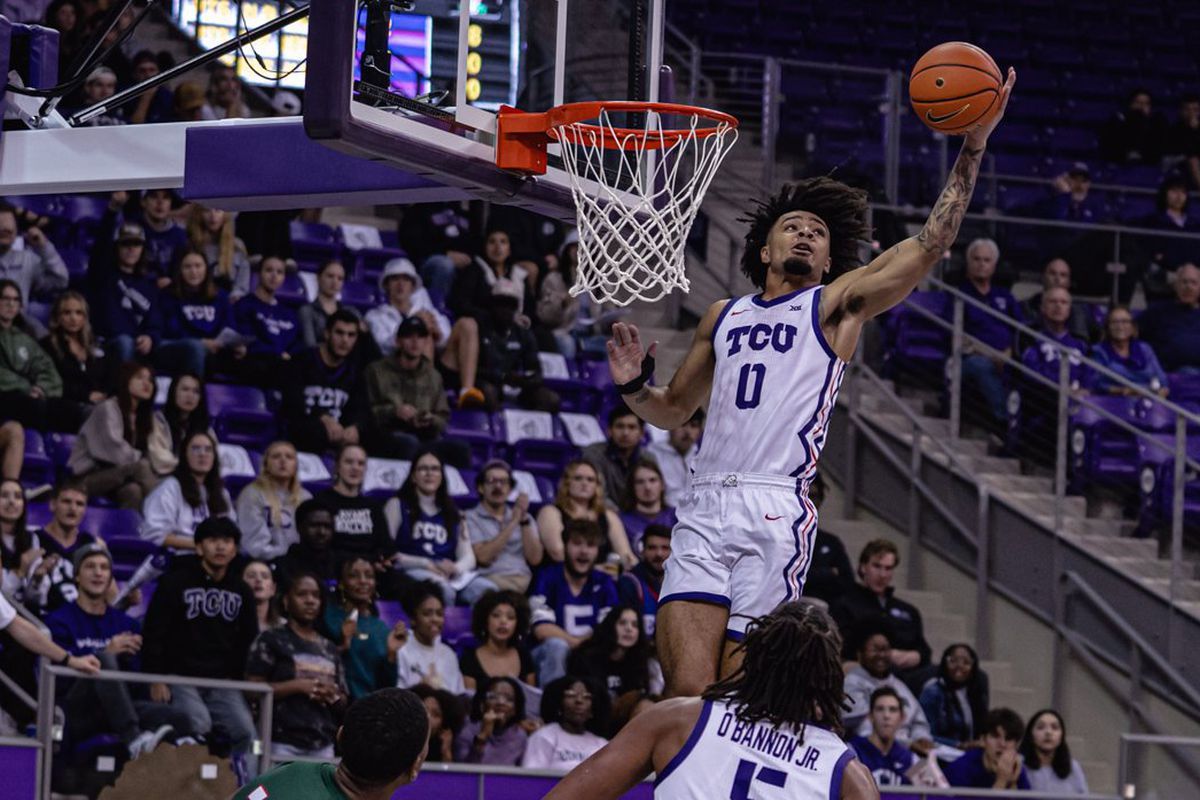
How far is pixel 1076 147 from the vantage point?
52.9ft

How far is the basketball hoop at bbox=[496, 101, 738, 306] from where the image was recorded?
6363 millimetres

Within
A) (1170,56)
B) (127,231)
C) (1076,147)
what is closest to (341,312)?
(127,231)

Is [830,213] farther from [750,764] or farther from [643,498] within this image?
[643,498]

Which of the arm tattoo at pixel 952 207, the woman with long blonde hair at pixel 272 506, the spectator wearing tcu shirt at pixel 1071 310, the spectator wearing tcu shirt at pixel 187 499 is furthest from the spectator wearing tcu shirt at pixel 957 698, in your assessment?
the arm tattoo at pixel 952 207

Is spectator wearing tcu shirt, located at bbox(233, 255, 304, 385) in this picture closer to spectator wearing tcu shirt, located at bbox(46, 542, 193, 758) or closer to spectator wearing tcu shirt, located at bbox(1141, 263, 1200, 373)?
spectator wearing tcu shirt, located at bbox(46, 542, 193, 758)

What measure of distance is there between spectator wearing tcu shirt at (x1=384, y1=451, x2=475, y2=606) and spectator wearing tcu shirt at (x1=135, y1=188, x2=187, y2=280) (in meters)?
2.17

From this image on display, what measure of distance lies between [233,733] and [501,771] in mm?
1120

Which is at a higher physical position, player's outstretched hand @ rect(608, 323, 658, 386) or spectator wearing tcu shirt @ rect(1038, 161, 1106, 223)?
spectator wearing tcu shirt @ rect(1038, 161, 1106, 223)

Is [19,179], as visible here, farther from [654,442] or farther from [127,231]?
[654,442]

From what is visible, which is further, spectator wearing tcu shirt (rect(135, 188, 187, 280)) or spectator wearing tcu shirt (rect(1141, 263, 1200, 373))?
spectator wearing tcu shirt (rect(1141, 263, 1200, 373))

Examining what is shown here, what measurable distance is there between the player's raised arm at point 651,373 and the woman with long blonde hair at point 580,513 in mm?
4325

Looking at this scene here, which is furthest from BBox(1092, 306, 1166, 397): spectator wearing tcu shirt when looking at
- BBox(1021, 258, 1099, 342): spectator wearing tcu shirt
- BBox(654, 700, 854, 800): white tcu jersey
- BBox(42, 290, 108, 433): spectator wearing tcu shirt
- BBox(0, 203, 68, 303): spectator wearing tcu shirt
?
BBox(654, 700, 854, 800): white tcu jersey

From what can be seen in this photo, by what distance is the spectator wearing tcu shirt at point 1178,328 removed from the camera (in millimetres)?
13164

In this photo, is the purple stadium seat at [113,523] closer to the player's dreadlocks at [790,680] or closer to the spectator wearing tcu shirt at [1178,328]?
the player's dreadlocks at [790,680]
